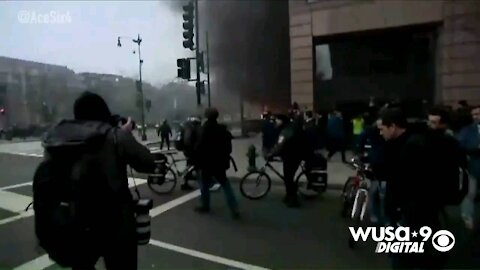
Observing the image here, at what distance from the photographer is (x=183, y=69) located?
20.2 ft

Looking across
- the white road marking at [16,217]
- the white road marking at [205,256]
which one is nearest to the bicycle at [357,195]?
the white road marking at [205,256]

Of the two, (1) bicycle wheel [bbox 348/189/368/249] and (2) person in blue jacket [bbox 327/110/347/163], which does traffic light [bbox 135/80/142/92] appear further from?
(2) person in blue jacket [bbox 327/110/347/163]

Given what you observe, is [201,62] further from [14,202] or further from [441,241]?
[441,241]

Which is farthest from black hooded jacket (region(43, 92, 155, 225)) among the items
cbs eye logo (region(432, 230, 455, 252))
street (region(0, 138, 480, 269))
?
cbs eye logo (region(432, 230, 455, 252))

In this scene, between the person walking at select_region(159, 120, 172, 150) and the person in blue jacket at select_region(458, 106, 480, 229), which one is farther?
the person walking at select_region(159, 120, 172, 150)

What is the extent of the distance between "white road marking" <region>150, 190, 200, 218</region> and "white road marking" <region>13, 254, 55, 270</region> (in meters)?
2.01

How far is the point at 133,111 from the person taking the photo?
187 inches

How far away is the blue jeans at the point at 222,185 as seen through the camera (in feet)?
18.8

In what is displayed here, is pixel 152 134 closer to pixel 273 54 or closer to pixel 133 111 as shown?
pixel 133 111

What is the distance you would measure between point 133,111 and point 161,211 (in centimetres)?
198

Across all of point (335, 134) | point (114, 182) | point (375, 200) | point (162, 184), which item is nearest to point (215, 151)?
point (375, 200)

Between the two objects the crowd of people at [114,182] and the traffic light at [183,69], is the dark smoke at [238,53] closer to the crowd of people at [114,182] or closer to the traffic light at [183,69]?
the traffic light at [183,69]

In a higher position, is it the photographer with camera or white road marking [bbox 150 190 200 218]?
the photographer with camera

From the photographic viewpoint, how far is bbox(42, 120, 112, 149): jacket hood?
1999 millimetres
